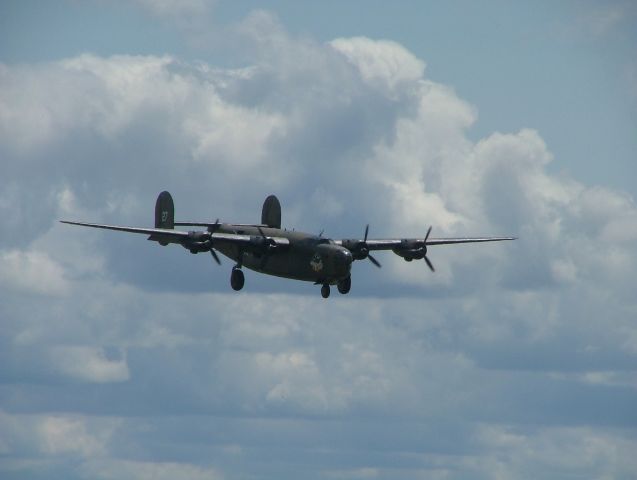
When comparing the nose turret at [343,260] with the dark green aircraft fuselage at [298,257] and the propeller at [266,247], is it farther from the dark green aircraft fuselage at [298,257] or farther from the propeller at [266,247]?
the propeller at [266,247]

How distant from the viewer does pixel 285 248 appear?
9100 centimetres

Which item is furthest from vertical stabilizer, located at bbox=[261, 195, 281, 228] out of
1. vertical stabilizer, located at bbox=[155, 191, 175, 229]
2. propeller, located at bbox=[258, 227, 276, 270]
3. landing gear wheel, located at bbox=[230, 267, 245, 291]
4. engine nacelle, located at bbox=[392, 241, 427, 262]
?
engine nacelle, located at bbox=[392, 241, 427, 262]

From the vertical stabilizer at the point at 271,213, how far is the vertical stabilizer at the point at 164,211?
9214 mm

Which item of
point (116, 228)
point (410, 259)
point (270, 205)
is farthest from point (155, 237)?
point (410, 259)

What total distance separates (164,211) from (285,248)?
18.4 meters

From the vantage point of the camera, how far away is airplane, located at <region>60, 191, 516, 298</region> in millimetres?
87562

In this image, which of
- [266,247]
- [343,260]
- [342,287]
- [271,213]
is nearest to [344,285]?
[342,287]

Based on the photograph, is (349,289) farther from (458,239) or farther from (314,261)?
(458,239)

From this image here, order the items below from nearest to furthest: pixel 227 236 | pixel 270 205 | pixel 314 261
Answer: pixel 314 261
pixel 227 236
pixel 270 205

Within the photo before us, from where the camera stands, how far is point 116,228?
92.4 meters

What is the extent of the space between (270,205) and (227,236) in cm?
767

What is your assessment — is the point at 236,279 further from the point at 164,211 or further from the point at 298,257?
the point at 164,211

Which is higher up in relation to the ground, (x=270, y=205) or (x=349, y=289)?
(x=270, y=205)

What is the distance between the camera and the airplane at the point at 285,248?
87562 mm
